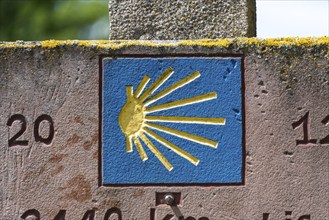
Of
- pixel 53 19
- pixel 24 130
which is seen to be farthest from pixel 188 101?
pixel 53 19

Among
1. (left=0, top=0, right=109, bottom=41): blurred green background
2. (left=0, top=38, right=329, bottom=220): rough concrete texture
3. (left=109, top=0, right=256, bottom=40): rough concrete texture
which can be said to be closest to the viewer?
(left=0, top=38, right=329, bottom=220): rough concrete texture

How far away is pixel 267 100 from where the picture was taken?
180 inches

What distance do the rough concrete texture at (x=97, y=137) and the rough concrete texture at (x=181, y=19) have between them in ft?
0.64

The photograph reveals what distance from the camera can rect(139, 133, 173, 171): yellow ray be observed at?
4.59m

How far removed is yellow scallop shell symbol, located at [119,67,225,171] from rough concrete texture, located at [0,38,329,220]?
10 centimetres

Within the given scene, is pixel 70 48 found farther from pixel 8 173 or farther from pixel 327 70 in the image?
pixel 327 70

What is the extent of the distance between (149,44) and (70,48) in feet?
0.97

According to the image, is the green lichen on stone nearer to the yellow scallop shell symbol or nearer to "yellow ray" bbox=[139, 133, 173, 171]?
the yellow scallop shell symbol

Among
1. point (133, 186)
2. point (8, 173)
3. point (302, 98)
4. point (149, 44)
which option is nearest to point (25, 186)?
point (8, 173)

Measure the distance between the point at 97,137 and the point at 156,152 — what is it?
225 millimetres

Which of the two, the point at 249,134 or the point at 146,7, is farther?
the point at 146,7

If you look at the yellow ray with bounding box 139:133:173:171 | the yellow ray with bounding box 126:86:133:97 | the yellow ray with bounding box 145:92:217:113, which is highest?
the yellow ray with bounding box 126:86:133:97

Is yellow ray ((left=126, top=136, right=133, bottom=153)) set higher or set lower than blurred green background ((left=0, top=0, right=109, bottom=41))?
lower

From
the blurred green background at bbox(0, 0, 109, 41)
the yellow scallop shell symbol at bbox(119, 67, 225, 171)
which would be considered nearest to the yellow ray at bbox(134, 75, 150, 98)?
the yellow scallop shell symbol at bbox(119, 67, 225, 171)
